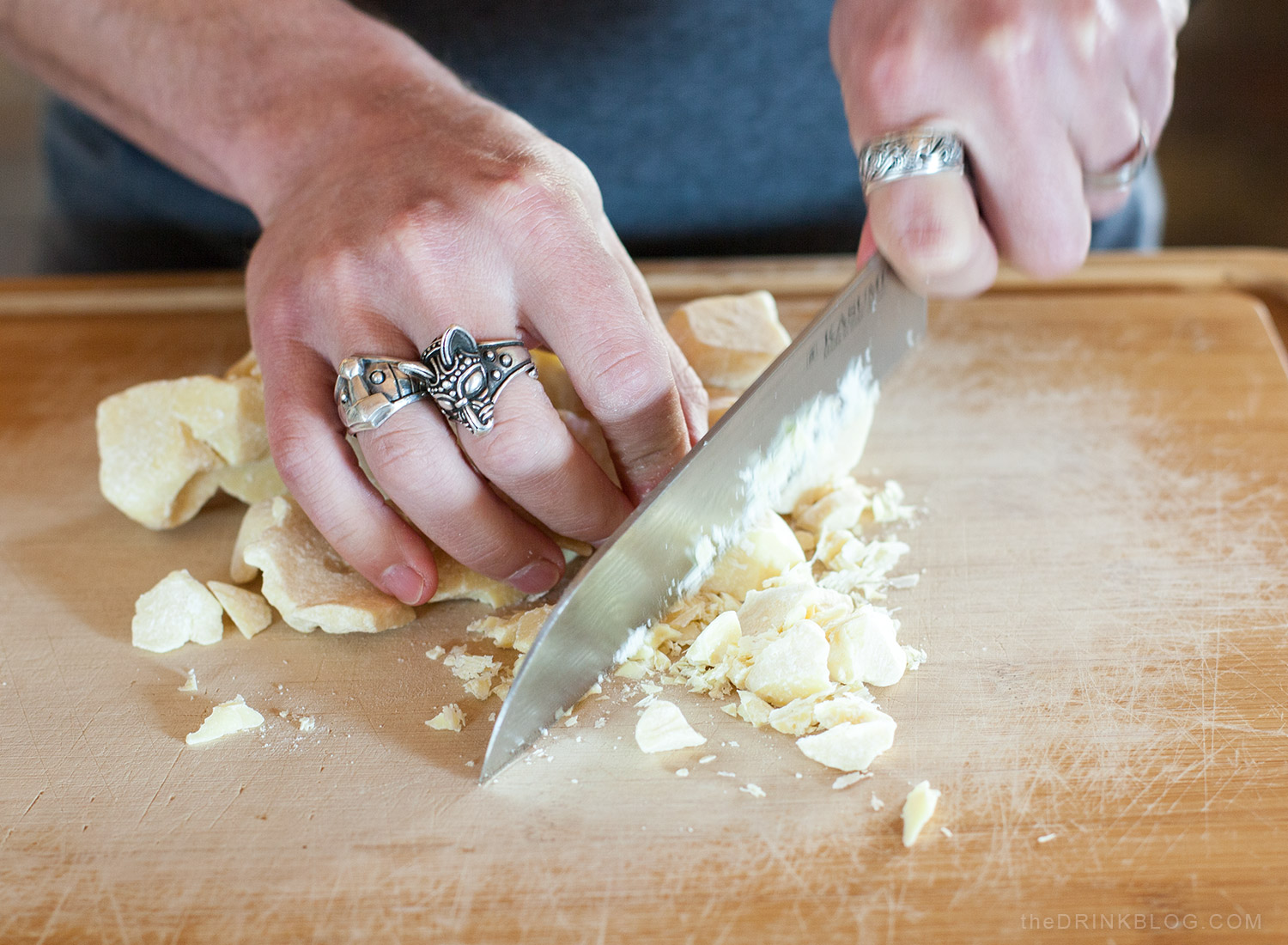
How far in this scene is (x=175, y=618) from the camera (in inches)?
44.4

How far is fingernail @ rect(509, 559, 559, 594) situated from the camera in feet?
3.75

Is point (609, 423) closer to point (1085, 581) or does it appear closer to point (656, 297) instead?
point (1085, 581)

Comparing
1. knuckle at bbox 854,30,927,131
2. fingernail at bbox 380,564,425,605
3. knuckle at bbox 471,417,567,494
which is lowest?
fingernail at bbox 380,564,425,605

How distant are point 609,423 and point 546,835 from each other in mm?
400

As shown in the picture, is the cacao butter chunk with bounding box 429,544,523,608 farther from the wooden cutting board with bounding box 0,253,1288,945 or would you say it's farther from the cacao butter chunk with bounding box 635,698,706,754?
the cacao butter chunk with bounding box 635,698,706,754

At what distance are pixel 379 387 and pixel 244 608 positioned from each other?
0.32 m

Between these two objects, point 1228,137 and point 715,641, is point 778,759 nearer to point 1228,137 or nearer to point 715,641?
point 715,641

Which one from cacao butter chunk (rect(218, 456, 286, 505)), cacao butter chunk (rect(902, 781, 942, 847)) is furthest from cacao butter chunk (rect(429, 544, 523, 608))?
cacao butter chunk (rect(902, 781, 942, 847))

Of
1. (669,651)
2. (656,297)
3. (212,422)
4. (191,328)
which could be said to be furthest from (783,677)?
(191,328)

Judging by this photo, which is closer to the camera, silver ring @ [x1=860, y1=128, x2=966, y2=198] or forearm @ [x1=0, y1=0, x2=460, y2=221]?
silver ring @ [x1=860, y1=128, x2=966, y2=198]

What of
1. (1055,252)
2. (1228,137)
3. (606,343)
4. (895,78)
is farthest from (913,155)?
(1228,137)

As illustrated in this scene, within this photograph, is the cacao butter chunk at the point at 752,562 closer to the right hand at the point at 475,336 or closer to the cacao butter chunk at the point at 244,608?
the right hand at the point at 475,336

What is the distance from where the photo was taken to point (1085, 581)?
3.82 feet

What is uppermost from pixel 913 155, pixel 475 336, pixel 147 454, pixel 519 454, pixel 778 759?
pixel 913 155
